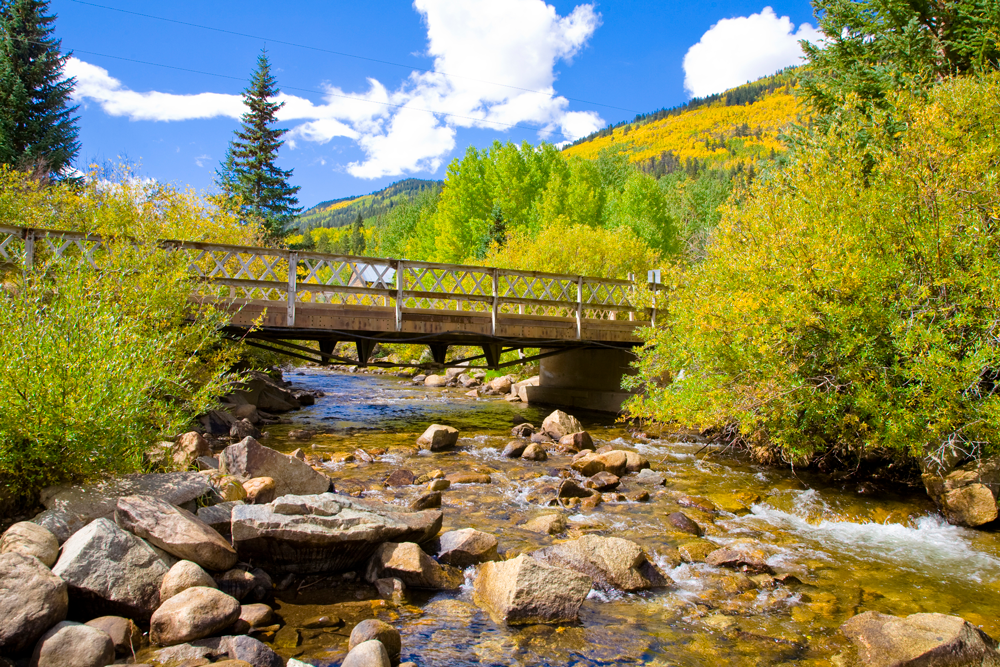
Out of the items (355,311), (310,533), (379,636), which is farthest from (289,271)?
(379,636)

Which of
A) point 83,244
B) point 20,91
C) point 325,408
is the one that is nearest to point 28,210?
point 83,244

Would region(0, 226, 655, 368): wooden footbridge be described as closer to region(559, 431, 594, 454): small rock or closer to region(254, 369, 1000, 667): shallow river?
region(254, 369, 1000, 667): shallow river

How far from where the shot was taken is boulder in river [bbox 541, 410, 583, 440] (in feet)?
48.3

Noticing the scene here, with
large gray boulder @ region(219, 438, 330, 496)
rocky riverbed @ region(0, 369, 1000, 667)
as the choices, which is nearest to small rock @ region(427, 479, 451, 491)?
rocky riverbed @ region(0, 369, 1000, 667)

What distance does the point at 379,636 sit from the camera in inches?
185

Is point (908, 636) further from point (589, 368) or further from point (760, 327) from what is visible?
point (589, 368)

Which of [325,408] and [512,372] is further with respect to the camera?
[512,372]

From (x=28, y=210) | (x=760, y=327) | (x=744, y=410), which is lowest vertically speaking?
(x=744, y=410)

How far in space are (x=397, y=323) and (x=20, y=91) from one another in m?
23.0

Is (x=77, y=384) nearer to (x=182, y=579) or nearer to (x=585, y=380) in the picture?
(x=182, y=579)

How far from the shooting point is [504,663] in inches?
189

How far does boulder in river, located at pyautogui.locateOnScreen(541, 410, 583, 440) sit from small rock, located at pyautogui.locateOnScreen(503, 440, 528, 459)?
1585 millimetres

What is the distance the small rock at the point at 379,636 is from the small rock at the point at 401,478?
16.9 ft

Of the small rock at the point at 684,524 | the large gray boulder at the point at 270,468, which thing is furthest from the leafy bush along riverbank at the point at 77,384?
the small rock at the point at 684,524
